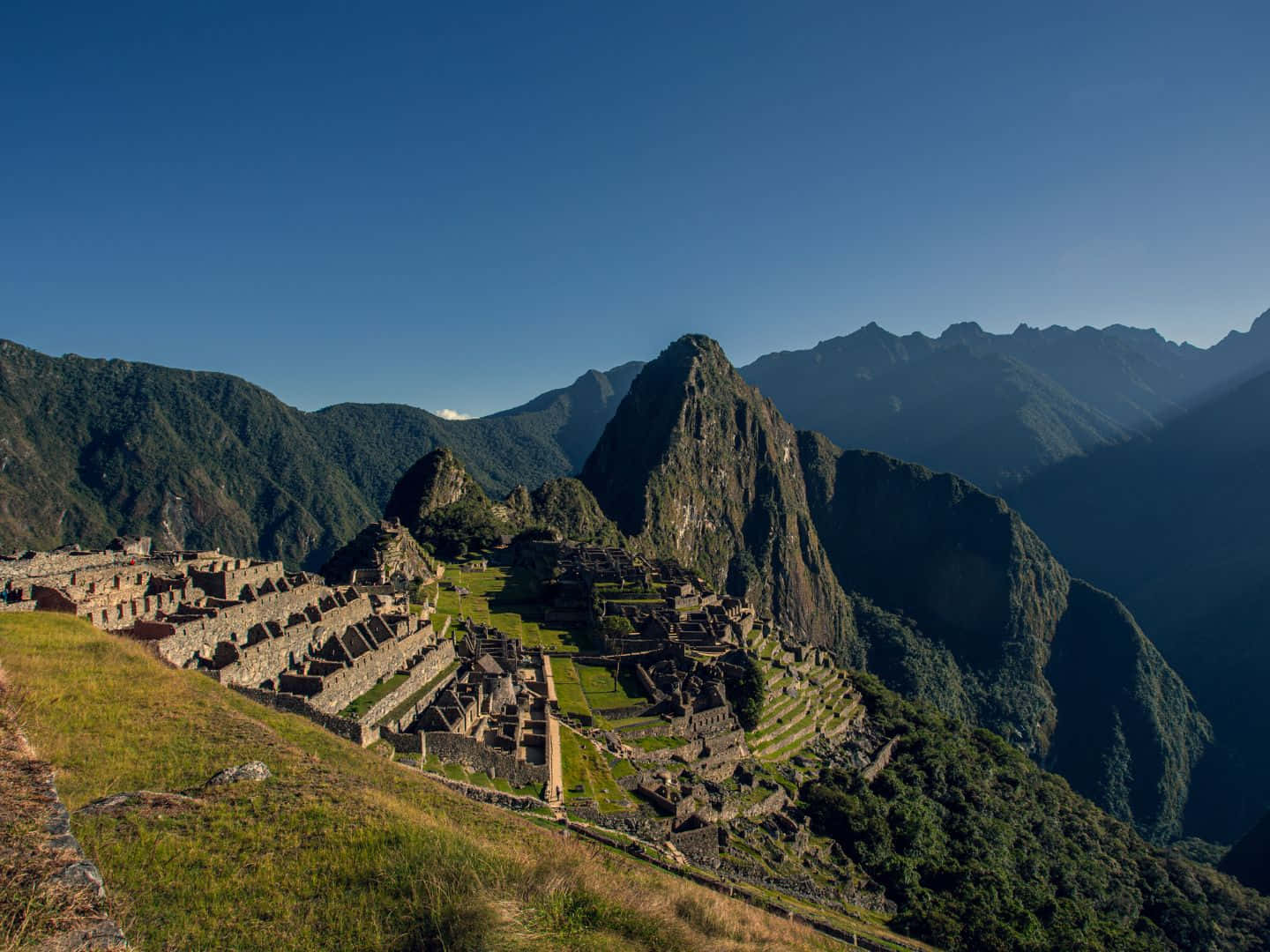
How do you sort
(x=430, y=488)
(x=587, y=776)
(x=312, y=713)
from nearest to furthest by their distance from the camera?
(x=312, y=713) → (x=587, y=776) → (x=430, y=488)

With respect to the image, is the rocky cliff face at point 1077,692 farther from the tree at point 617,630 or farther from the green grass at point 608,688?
the green grass at point 608,688

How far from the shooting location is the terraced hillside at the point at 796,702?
48.9m

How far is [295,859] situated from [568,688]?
3245cm

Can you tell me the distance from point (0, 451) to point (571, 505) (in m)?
120

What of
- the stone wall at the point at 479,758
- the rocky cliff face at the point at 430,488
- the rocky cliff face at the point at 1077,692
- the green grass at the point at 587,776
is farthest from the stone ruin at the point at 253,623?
the rocky cliff face at the point at 1077,692

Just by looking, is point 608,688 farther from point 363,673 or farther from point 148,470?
point 148,470

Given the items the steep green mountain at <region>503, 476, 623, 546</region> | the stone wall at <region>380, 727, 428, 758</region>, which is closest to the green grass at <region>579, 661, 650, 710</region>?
the stone wall at <region>380, 727, 428, 758</region>

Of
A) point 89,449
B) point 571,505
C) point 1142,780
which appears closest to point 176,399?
point 89,449

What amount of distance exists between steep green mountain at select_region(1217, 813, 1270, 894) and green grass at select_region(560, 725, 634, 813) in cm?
10487

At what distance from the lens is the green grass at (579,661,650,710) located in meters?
39.4

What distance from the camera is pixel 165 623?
2238cm

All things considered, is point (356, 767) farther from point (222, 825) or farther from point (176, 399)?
point (176, 399)

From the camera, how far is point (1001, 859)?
5356 cm

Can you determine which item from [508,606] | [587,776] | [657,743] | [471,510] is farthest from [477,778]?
[471,510]
